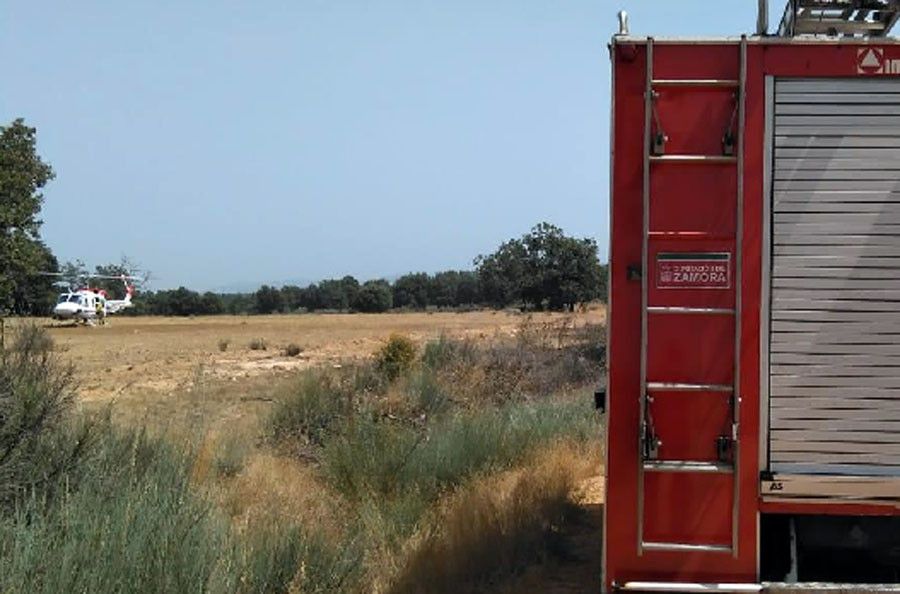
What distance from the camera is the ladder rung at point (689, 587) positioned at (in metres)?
4.43

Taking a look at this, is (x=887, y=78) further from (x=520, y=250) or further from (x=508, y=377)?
(x=520, y=250)

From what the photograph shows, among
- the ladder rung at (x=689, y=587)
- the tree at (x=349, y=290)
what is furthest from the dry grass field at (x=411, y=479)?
the tree at (x=349, y=290)

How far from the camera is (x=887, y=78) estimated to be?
4.41 m

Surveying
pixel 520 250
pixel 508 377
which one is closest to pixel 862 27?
pixel 508 377

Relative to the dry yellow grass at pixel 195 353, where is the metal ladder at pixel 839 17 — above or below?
above

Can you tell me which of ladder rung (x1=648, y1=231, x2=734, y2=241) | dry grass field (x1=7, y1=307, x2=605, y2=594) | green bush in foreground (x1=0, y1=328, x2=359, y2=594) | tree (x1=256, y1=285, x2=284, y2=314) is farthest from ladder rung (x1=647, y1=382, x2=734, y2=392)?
tree (x1=256, y1=285, x2=284, y2=314)

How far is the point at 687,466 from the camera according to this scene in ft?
14.7

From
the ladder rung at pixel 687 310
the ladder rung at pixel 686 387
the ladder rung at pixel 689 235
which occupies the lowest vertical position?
the ladder rung at pixel 686 387

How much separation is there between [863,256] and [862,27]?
7.18 ft

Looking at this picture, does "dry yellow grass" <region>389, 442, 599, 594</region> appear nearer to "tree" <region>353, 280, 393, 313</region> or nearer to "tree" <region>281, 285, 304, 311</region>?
"tree" <region>353, 280, 393, 313</region>

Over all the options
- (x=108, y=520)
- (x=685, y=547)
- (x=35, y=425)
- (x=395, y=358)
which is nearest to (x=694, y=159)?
(x=685, y=547)

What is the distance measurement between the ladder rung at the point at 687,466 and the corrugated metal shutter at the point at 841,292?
0.82 feet

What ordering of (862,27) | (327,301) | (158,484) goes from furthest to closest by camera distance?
(327,301), (158,484), (862,27)

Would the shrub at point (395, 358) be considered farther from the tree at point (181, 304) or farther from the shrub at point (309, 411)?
the tree at point (181, 304)
